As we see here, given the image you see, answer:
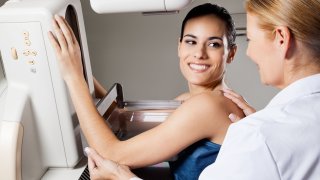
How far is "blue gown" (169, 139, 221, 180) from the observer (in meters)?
1.02

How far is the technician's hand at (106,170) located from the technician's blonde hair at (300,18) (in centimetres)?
52

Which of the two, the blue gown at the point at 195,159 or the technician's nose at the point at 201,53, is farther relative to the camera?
the technician's nose at the point at 201,53

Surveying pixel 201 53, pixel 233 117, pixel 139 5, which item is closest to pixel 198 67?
pixel 201 53

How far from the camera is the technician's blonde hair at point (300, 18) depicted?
0.73 metres

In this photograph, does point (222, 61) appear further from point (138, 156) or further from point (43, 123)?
point (43, 123)

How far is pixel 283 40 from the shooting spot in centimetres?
74

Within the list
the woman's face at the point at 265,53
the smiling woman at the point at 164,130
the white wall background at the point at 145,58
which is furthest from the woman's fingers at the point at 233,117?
the white wall background at the point at 145,58

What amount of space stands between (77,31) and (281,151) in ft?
2.39

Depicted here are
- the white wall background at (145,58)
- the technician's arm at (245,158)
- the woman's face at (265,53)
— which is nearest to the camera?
the technician's arm at (245,158)

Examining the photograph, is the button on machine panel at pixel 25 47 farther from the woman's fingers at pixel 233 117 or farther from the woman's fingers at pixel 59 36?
the woman's fingers at pixel 233 117

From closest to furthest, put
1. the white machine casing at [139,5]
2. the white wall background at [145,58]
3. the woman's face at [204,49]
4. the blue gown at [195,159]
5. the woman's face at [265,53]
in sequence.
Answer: the woman's face at [265,53], the white machine casing at [139,5], the blue gown at [195,159], the woman's face at [204,49], the white wall background at [145,58]

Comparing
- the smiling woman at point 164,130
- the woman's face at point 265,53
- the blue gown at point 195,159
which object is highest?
the woman's face at point 265,53

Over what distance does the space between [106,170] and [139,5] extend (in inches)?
17.1

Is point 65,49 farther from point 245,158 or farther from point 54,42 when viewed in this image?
point 245,158
